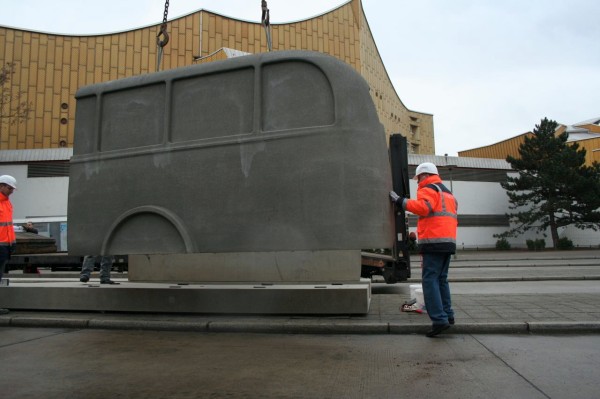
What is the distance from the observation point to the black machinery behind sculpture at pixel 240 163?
516 cm

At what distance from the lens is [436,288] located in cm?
522

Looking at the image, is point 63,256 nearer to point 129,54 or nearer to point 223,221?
point 223,221

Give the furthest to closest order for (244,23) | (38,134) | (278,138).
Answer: (244,23)
(38,134)
(278,138)

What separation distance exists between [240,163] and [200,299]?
84.9 inches

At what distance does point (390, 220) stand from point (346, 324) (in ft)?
4.49

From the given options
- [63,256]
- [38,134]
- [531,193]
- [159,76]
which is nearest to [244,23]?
[38,134]

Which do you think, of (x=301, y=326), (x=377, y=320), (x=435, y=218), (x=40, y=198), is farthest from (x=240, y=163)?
(x=40, y=198)

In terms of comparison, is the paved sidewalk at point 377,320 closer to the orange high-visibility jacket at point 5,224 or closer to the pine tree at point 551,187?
the orange high-visibility jacket at point 5,224

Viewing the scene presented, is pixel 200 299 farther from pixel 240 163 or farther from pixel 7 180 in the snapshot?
pixel 7 180

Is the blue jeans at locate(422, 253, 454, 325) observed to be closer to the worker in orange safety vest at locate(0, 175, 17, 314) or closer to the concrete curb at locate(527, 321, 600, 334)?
the concrete curb at locate(527, 321, 600, 334)

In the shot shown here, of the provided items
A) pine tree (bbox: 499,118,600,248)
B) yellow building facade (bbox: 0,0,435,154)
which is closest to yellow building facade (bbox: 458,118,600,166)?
pine tree (bbox: 499,118,600,248)

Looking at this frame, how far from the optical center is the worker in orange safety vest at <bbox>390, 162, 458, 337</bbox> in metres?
5.20

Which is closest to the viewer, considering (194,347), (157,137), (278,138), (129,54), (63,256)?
(194,347)

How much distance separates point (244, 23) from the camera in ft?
138
